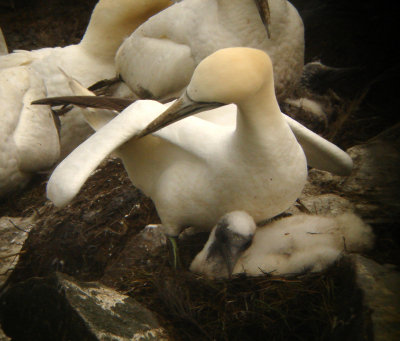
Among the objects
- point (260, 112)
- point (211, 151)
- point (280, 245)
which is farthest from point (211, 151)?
point (280, 245)

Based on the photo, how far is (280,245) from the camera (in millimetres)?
2154

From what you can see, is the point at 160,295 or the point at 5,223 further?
the point at 5,223

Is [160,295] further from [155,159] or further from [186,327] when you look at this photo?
[155,159]

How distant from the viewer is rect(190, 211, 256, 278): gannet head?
205 cm

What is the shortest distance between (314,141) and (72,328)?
1.31 m

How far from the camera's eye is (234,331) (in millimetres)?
1921

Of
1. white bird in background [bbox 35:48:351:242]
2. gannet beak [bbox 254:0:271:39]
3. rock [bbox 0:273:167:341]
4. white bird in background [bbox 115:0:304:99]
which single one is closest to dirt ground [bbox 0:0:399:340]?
rock [bbox 0:273:167:341]

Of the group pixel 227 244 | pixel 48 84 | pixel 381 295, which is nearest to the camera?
pixel 381 295

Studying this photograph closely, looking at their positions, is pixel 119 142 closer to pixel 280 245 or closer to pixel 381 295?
pixel 280 245

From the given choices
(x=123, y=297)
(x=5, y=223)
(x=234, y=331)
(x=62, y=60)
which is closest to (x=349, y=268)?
(x=234, y=331)

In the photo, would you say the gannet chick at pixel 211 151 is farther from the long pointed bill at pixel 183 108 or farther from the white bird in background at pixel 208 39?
the white bird in background at pixel 208 39

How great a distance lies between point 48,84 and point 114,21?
2.17ft

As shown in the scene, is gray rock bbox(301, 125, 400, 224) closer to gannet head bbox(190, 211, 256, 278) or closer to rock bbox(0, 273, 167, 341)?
gannet head bbox(190, 211, 256, 278)

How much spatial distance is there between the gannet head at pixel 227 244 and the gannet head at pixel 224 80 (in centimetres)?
48
